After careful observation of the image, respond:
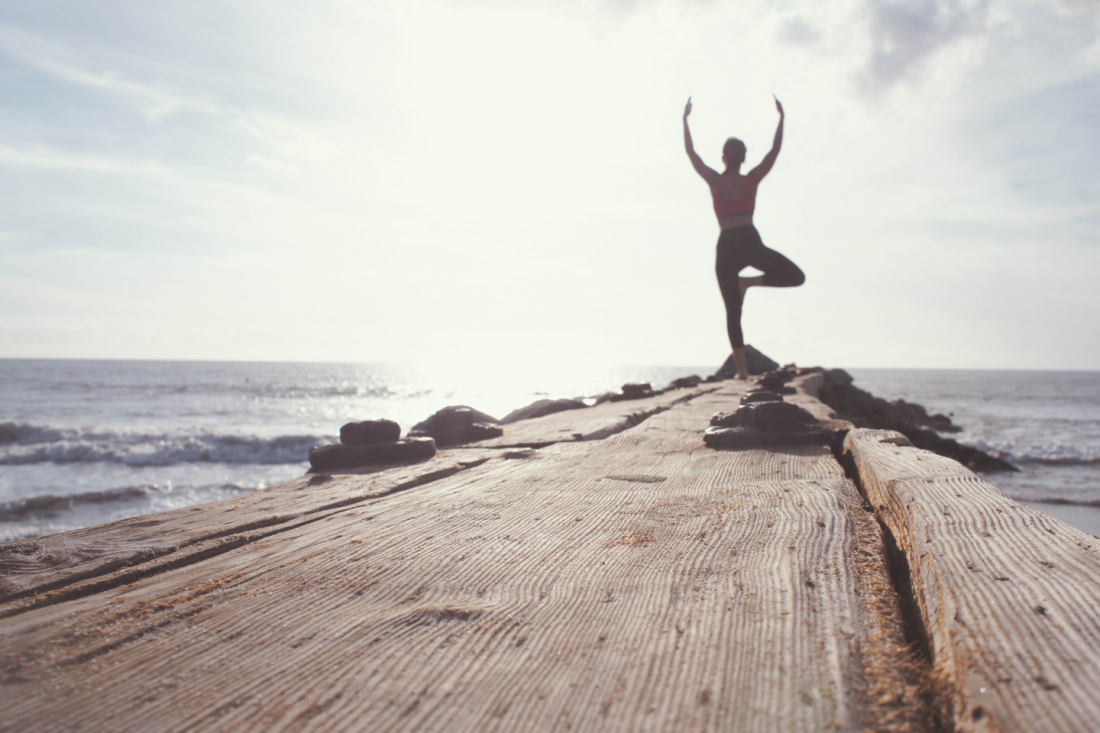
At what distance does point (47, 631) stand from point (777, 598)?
96cm

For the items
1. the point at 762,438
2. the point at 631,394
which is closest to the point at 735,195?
the point at 631,394

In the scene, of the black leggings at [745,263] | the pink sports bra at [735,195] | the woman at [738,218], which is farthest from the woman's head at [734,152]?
the black leggings at [745,263]

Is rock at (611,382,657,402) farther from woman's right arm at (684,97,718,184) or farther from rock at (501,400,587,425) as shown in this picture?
woman's right arm at (684,97,718,184)

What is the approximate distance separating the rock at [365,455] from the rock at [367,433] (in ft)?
0.12

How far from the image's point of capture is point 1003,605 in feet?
2.29

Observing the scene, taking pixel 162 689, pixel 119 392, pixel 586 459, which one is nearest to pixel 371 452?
pixel 586 459

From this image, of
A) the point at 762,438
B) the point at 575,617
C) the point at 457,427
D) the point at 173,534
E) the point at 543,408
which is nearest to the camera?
the point at 575,617

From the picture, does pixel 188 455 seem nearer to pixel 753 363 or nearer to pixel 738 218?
pixel 753 363

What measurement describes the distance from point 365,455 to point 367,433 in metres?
0.12

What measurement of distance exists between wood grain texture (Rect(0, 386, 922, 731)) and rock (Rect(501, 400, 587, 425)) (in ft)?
10.6

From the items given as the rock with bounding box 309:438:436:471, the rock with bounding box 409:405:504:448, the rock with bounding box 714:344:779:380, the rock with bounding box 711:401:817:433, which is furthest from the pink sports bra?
the rock with bounding box 714:344:779:380

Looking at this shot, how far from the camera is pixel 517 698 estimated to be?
647 mm

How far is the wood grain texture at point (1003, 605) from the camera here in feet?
1.75

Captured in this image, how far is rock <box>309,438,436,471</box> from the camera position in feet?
7.32
